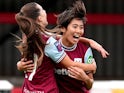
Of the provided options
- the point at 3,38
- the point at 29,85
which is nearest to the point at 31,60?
the point at 29,85

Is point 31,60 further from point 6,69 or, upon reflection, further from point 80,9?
point 6,69

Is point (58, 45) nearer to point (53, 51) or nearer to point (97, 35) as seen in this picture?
point (53, 51)

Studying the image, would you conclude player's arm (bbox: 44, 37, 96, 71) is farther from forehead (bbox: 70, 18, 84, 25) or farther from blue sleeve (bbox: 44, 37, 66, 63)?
forehead (bbox: 70, 18, 84, 25)

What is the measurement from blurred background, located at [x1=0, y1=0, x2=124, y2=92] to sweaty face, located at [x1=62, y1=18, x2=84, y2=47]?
5.14 metres

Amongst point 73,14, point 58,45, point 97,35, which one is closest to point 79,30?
point 73,14

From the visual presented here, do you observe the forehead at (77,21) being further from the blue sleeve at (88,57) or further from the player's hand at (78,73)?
the player's hand at (78,73)

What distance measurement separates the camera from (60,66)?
601 cm

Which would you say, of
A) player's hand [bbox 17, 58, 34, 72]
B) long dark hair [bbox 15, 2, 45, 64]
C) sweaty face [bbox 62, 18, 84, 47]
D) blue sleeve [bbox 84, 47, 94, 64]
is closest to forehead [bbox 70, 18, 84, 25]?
sweaty face [bbox 62, 18, 84, 47]

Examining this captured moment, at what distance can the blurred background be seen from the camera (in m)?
11.4

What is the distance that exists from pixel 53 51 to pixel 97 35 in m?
5.94

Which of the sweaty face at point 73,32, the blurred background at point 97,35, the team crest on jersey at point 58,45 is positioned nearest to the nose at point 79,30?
the sweaty face at point 73,32

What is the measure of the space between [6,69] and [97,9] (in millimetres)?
1811

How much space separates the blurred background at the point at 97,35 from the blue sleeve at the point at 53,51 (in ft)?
17.8

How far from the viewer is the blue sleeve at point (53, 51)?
19.2ft
